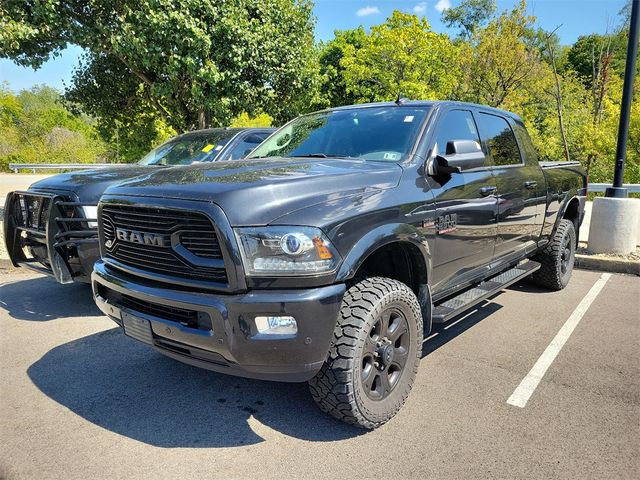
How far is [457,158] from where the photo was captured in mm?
3039

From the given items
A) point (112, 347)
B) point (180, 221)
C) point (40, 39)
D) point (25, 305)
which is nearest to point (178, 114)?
point (40, 39)

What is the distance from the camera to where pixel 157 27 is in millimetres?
8656

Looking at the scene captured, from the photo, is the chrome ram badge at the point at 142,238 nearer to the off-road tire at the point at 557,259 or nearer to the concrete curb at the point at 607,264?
the off-road tire at the point at 557,259

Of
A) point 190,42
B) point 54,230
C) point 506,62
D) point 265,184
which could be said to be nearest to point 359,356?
point 265,184

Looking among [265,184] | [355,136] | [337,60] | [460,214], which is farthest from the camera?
[337,60]

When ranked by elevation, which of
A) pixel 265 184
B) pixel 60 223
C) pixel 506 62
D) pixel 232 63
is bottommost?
pixel 60 223

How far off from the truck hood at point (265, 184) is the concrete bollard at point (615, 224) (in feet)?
17.8

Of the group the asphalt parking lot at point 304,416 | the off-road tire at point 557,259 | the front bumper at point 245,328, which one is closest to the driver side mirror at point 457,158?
the front bumper at point 245,328

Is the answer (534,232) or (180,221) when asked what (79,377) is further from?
(534,232)

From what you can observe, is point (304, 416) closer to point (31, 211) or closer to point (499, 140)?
point (499, 140)

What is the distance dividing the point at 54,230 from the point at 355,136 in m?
2.96

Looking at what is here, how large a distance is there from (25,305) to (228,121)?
258 inches

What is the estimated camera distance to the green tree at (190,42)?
28.6 ft

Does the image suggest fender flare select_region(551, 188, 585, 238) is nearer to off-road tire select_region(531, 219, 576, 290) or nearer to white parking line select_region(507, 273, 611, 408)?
off-road tire select_region(531, 219, 576, 290)
